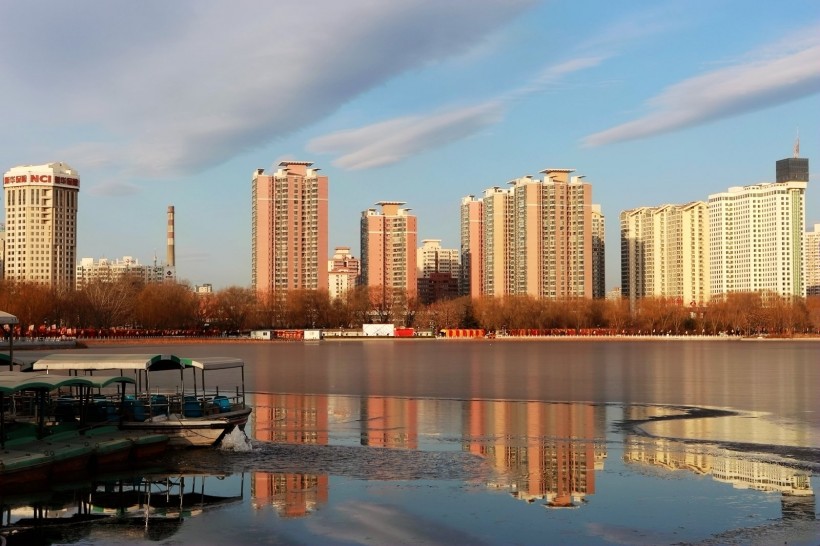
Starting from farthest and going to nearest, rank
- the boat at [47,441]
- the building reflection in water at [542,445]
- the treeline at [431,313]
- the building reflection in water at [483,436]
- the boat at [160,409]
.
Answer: the treeline at [431,313] < the boat at [160,409] < the boat at [47,441] < the building reflection in water at [542,445] < the building reflection in water at [483,436]

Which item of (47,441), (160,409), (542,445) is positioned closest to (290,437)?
(160,409)

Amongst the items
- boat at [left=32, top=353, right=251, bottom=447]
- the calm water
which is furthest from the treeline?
boat at [left=32, top=353, right=251, bottom=447]

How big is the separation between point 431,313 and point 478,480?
16659 centimetres

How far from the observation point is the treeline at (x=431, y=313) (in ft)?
507

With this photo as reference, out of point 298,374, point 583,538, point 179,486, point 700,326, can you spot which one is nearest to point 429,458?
point 179,486

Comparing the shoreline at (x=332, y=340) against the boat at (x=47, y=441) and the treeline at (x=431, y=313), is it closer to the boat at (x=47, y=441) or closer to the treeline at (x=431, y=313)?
the treeline at (x=431, y=313)

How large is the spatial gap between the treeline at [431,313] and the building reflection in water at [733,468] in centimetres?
13320

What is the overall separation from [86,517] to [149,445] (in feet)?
20.3

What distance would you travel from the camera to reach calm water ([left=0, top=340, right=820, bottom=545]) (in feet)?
52.1

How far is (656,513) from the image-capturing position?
17.0 m

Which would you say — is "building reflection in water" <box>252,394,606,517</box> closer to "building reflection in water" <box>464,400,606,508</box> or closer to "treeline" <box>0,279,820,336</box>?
"building reflection in water" <box>464,400,606,508</box>

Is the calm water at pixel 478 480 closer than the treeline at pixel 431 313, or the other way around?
the calm water at pixel 478 480

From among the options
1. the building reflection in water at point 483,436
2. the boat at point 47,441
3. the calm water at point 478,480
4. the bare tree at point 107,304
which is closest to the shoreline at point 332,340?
the bare tree at point 107,304

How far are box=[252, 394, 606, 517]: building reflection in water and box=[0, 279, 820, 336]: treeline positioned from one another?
11931 centimetres
